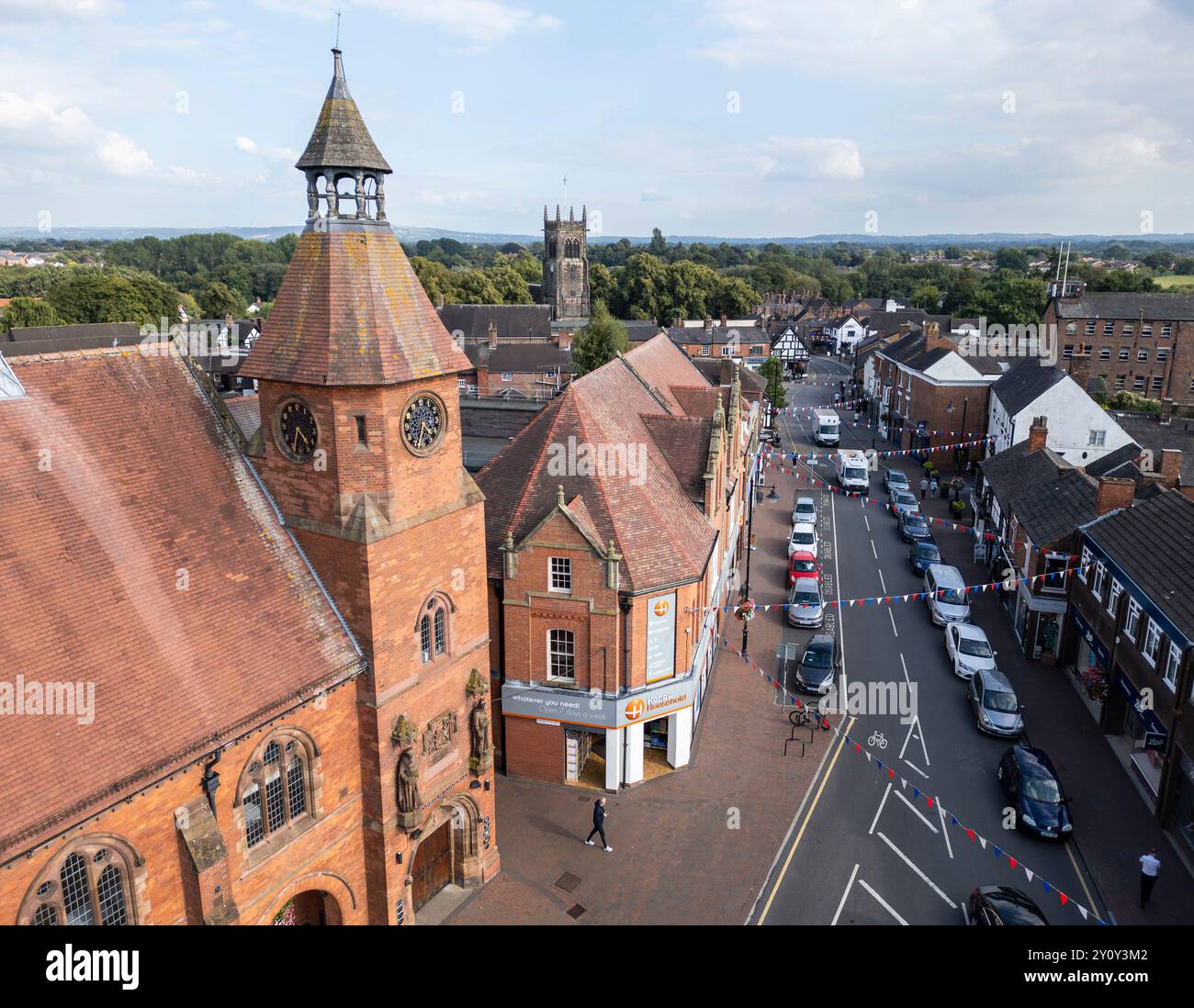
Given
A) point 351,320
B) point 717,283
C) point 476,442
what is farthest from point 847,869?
point 717,283

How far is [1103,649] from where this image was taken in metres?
29.2

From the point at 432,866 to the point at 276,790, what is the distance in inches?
248

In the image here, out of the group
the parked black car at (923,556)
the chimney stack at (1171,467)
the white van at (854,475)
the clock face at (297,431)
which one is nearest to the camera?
the clock face at (297,431)

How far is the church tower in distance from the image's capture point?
11975 cm

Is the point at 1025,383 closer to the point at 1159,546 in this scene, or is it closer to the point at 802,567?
the point at 802,567

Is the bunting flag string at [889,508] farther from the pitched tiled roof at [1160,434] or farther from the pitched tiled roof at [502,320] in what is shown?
the pitched tiled roof at [502,320]

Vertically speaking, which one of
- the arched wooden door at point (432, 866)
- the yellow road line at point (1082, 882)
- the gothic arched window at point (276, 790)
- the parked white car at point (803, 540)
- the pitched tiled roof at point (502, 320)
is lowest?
the yellow road line at point (1082, 882)

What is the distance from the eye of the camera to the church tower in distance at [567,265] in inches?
4715

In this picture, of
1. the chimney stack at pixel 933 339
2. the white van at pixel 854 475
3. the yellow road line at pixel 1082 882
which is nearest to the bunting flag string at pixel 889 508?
the white van at pixel 854 475

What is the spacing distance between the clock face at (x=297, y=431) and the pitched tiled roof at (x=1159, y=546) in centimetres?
2405

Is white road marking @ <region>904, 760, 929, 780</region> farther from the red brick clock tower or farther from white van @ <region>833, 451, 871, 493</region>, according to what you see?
white van @ <region>833, 451, 871, 493</region>

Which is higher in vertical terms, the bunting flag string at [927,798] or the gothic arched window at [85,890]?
the gothic arched window at [85,890]

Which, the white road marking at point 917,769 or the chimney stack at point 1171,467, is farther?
the chimney stack at point 1171,467

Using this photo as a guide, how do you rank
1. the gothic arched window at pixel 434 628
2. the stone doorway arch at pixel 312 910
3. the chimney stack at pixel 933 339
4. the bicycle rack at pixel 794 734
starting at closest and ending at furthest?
the stone doorway arch at pixel 312 910 < the gothic arched window at pixel 434 628 < the bicycle rack at pixel 794 734 < the chimney stack at pixel 933 339
